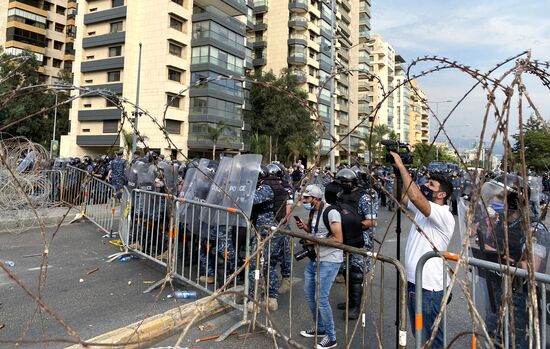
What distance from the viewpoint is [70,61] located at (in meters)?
53.0

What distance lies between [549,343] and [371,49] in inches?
3282

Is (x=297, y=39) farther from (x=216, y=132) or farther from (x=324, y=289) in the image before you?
(x=324, y=289)

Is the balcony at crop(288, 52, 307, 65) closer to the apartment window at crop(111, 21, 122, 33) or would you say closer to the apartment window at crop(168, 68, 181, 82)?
the apartment window at crop(168, 68, 181, 82)

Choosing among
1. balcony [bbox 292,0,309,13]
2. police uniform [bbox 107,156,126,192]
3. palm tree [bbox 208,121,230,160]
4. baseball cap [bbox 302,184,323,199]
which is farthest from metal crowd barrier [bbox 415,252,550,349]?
balcony [bbox 292,0,309,13]

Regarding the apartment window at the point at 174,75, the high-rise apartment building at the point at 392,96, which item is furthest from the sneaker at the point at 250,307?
the high-rise apartment building at the point at 392,96

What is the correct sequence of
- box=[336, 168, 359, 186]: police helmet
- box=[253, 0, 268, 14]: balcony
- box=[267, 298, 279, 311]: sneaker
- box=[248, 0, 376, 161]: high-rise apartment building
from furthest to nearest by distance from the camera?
box=[253, 0, 268, 14]: balcony < box=[248, 0, 376, 161]: high-rise apartment building < box=[336, 168, 359, 186]: police helmet < box=[267, 298, 279, 311]: sneaker

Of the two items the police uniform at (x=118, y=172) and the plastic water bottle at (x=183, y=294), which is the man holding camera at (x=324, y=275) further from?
the police uniform at (x=118, y=172)

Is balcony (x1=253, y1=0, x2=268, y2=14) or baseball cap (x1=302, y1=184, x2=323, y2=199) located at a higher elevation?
balcony (x1=253, y1=0, x2=268, y2=14)

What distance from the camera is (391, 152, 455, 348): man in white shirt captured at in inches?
114

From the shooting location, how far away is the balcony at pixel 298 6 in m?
49.0

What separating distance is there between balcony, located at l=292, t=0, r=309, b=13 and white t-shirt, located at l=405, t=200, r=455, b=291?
50.9 meters

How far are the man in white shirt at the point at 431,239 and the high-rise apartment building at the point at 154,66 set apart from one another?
32592 millimetres

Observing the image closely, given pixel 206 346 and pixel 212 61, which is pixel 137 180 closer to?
pixel 206 346

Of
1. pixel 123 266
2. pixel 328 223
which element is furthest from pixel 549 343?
pixel 123 266
